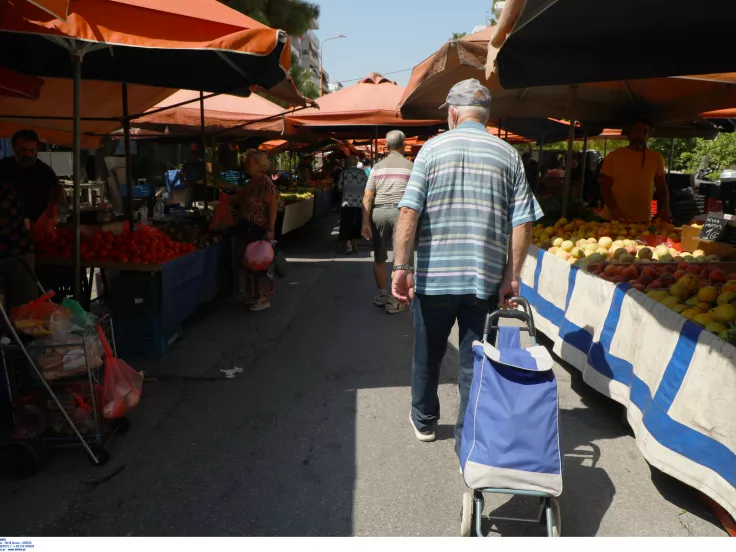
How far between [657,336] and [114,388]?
3240mm

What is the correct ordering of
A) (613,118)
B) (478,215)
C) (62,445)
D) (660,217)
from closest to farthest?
1. (478,215)
2. (62,445)
3. (660,217)
4. (613,118)

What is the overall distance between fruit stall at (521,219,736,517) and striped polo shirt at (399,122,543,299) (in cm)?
105

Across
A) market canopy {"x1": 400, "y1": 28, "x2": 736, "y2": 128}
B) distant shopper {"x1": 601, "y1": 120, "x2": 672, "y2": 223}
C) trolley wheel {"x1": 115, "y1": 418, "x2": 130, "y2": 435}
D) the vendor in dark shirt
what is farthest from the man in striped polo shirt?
distant shopper {"x1": 601, "y1": 120, "x2": 672, "y2": 223}

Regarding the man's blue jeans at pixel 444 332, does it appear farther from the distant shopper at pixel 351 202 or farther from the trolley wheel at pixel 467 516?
the distant shopper at pixel 351 202

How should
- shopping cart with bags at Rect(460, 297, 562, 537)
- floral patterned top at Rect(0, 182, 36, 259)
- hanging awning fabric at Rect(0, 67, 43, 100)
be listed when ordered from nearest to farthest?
shopping cart with bags at Rect(460, 297, 562, 537), floral patterned top at Rect(0, 182, 36, 259), hanging awning fabric at Rect(0, 67, 43, 100)

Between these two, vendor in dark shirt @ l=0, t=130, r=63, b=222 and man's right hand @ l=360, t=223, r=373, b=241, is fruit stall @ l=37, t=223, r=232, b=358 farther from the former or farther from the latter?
man's right hand @ l=360, t=223, r=373, b=241

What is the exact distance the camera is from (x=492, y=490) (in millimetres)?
2682

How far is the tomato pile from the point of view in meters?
5.62

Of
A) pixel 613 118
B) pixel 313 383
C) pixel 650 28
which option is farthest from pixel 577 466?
pixel 613 118

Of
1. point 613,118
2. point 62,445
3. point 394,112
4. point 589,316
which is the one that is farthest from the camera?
point 394,112

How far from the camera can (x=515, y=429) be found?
104 inches

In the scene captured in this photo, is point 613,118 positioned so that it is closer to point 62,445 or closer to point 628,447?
point 628,447

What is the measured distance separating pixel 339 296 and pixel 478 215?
510 cm

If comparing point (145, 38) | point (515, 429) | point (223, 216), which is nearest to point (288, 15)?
point (223, 216)
